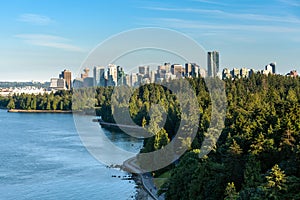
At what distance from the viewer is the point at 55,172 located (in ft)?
58.3

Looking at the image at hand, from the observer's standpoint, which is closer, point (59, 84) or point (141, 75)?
point (141, 75)

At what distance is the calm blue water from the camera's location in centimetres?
1502

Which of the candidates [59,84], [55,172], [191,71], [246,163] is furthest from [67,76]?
[246,163]

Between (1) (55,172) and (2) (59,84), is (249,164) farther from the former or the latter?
(2) (59,84)

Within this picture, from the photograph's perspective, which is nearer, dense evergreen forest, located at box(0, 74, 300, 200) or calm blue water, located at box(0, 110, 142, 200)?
dense evergreen forest, located at box(0, 74, 300, 200)

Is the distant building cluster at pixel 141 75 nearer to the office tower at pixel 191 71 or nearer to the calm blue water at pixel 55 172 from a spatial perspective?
the office tower at pixel 191 71

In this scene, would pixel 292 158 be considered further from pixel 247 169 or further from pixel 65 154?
pixel 65 154

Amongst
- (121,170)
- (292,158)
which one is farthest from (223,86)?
(292,158)

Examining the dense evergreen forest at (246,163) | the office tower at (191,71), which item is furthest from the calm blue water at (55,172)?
the office tower at (191,71)

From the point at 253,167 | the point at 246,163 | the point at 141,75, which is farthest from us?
the point at 141,75

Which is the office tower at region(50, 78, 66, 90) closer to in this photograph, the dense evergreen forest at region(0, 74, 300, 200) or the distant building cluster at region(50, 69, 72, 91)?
the distant building cluster at region(50, 69, 72, 91)

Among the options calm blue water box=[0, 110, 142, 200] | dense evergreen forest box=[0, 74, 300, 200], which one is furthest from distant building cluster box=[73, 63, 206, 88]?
dense evergreen forest box=[0, 74, 300, 200]

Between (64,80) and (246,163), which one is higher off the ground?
(64,80)

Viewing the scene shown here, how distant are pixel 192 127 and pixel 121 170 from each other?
357 centimetres
